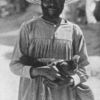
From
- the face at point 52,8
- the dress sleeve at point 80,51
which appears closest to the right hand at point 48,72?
the dress sleeve at point 80,51

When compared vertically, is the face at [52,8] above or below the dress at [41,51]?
above

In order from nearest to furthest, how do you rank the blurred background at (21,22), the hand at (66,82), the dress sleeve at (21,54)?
the hand at (66,82)
the dress sleeve at (21,54)
the blurred background at (21,22)

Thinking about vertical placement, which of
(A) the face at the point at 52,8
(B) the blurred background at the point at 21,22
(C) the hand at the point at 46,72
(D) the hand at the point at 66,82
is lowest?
(B) the blurred background at the point at 21,22

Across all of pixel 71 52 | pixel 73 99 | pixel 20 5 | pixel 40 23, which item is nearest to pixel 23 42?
pixel 40 23

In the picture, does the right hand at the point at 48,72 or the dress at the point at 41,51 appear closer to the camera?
the right hand at the point at 48,72

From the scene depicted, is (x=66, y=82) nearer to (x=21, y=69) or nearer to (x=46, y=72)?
(x=46, y=72)

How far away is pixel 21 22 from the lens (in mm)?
17875

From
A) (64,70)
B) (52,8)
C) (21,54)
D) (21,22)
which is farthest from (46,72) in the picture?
(21,22)

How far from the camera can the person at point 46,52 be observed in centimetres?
254

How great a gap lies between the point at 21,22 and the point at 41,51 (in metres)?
15.4

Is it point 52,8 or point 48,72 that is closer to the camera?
point 48,72

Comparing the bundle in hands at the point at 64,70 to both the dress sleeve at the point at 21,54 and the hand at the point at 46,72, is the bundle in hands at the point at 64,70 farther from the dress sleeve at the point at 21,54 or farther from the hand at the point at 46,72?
the dress sleeve at the point at 21,54

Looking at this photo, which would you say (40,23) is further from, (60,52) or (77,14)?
(77,14)

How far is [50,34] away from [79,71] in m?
0.34
